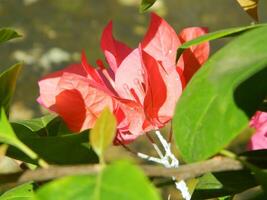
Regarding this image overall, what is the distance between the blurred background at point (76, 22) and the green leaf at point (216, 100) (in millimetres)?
3281

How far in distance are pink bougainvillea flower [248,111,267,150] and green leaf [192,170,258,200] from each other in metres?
0.12

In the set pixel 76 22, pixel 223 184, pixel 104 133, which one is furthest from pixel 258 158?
pixel 76 22

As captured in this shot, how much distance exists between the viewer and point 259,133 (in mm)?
677

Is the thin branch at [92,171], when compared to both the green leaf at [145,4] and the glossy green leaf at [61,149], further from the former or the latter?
the green leaf at [145,4]

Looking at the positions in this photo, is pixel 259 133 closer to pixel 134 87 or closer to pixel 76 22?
pixel 134 87

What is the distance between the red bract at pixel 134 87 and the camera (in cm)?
54

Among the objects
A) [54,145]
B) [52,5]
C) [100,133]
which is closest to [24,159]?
[54,145]

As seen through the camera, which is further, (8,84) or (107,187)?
(8,84)

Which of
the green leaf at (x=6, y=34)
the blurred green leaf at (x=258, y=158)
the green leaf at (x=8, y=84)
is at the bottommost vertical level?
the blurred green leaf at (x=258, y=158)

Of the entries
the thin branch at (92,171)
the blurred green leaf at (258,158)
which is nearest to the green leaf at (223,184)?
the blurred green leaf at (258,158)

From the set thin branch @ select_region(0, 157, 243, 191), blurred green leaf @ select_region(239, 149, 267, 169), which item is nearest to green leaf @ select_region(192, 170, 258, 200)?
blurred green leaf @ select_region(239, 149, 267, 169)

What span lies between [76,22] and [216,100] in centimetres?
373

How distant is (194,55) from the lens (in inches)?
22.5

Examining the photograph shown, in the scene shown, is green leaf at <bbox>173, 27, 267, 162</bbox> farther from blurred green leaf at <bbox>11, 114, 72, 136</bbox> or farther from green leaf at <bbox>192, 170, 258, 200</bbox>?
blurred green leaf at <bbox>11, 114, 72, 136</bbox>
